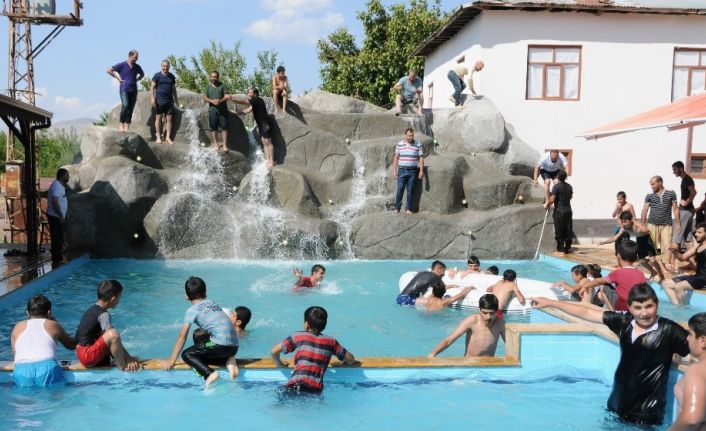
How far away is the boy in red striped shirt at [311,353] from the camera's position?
554cm

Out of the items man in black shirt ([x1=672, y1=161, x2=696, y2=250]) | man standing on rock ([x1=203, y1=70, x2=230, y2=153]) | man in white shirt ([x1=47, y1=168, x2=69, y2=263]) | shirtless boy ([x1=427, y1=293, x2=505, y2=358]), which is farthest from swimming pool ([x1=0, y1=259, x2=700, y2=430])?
man standing on rock ([x1=203, y1=70, x2=230, y2=153])

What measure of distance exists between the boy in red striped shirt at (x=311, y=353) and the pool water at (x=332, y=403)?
0.47 feet

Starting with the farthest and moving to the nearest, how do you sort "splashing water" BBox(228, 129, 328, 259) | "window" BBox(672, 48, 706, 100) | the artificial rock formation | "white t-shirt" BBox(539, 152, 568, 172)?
1. "window" BBox(672, 48, 706, 100)
2. "white t-shirt" BBox(539, 152, 568, 172)
3. the artificial rock formation
4. "splashing water" BBox(228, 129, 328, 259)

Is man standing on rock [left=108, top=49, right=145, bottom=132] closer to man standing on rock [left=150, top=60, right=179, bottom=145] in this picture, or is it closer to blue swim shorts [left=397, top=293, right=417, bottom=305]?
man standing on rock [left=150, top=60, right=179, bottom=145]

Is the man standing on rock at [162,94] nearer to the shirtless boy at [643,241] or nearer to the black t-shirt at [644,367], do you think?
the shirtless boy at [643,241]

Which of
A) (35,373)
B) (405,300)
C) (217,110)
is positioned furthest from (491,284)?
(217,110)

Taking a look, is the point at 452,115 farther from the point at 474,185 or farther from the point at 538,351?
the point at 538,351

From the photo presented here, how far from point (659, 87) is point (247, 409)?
1882 cm

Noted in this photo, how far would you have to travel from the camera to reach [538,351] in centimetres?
630

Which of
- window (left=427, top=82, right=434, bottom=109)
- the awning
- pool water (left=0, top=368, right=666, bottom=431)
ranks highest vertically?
window (left=427, top=82, right=434, bottom=109)

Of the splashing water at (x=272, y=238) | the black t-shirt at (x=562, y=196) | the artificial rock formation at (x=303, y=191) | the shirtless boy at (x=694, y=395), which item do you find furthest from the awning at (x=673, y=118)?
the splashing water at (x=272, y=238)

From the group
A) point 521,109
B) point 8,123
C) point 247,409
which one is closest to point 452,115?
point 521,109

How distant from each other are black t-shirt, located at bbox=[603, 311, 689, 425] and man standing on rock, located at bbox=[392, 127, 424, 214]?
35.0 feet

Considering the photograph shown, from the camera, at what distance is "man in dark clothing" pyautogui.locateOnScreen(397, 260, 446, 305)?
9.84 metres
